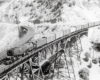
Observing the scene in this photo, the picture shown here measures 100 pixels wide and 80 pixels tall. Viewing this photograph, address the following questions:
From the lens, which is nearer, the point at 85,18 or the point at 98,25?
the point at 98,25

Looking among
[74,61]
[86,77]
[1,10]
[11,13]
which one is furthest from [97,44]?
[1,10]

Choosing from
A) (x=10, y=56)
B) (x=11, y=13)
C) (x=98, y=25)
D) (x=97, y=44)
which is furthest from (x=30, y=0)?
(x=10, y=56)

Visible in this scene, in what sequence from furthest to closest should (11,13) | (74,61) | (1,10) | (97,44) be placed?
1. (1,10)
2. (11,13)
3. (97,44)
4. (74,61)

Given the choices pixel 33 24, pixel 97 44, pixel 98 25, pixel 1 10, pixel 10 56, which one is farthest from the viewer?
pixel 1 10

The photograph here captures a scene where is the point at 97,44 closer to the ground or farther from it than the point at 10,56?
closer to the ground

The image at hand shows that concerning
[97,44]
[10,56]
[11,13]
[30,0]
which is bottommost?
[97,44]

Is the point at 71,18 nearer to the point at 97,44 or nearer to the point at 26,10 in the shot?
the point at 97,44

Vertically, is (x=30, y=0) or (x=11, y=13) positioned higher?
(x=30, y=0)

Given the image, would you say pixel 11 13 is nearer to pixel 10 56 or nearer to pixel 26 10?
pixel 26 10

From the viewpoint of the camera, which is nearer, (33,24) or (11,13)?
(33,24)
